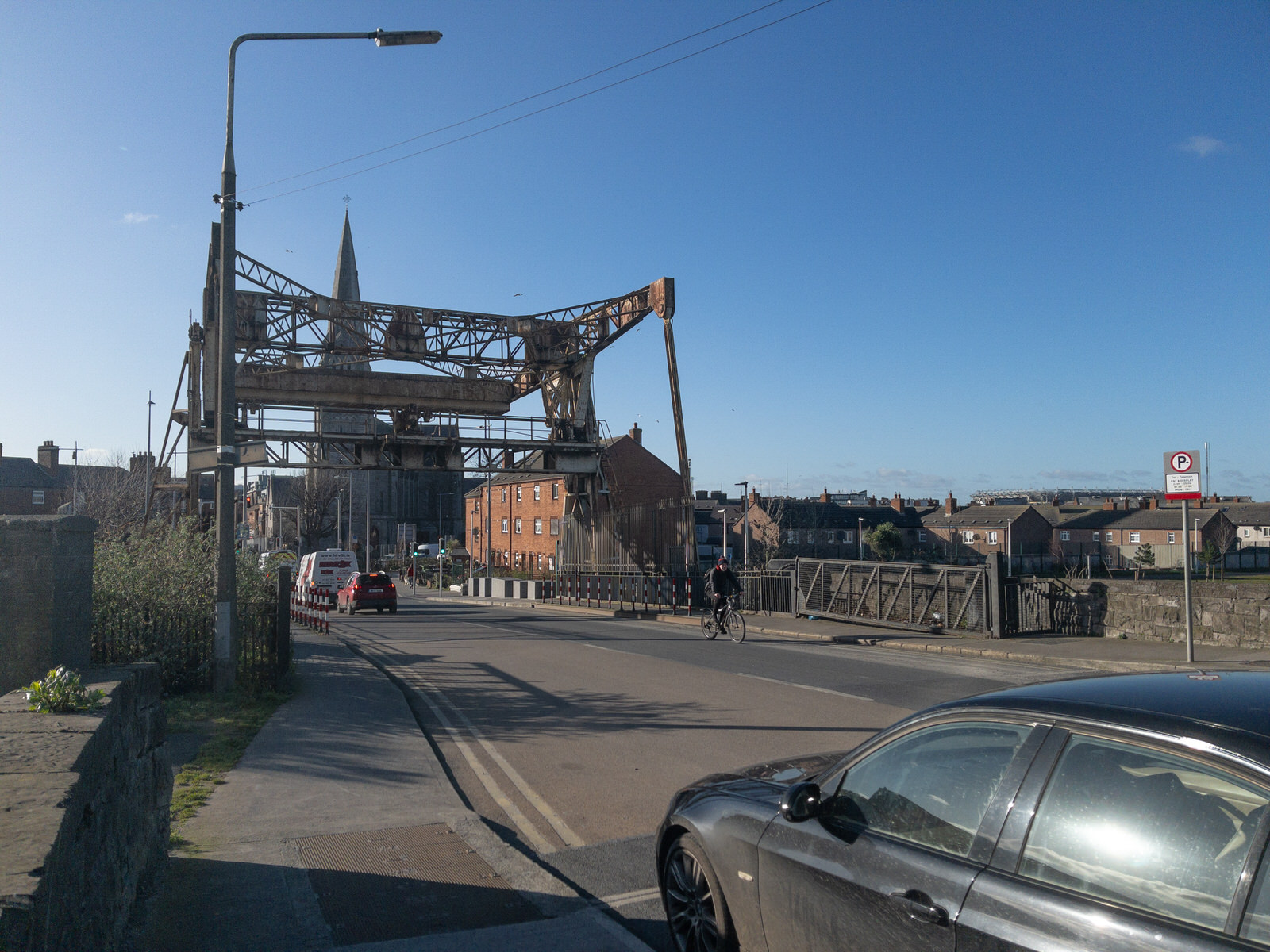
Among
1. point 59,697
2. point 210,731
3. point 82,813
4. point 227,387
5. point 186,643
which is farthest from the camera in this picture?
point 227,387

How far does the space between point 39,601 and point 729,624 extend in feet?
50.9

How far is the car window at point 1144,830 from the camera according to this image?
2.23m

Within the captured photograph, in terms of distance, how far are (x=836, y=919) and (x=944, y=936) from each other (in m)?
0.51

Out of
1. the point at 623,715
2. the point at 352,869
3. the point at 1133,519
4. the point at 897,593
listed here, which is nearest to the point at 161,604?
the point at 623,715

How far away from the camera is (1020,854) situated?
2611mm

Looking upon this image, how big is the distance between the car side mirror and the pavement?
1.48 metres

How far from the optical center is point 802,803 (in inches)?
131

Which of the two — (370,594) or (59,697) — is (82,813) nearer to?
(59,697)

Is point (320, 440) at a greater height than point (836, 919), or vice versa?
point (320, 440)

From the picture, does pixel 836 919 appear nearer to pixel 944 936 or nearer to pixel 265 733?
pixel 944 936

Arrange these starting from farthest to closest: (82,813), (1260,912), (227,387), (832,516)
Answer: (832,516) → (227,387) → (82,813) → (1260,912)

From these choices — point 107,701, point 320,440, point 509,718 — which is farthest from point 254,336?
point 107,701

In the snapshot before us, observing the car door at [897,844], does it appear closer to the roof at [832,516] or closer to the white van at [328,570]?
the white van at [328,570]

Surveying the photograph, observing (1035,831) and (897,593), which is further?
(897,593)
